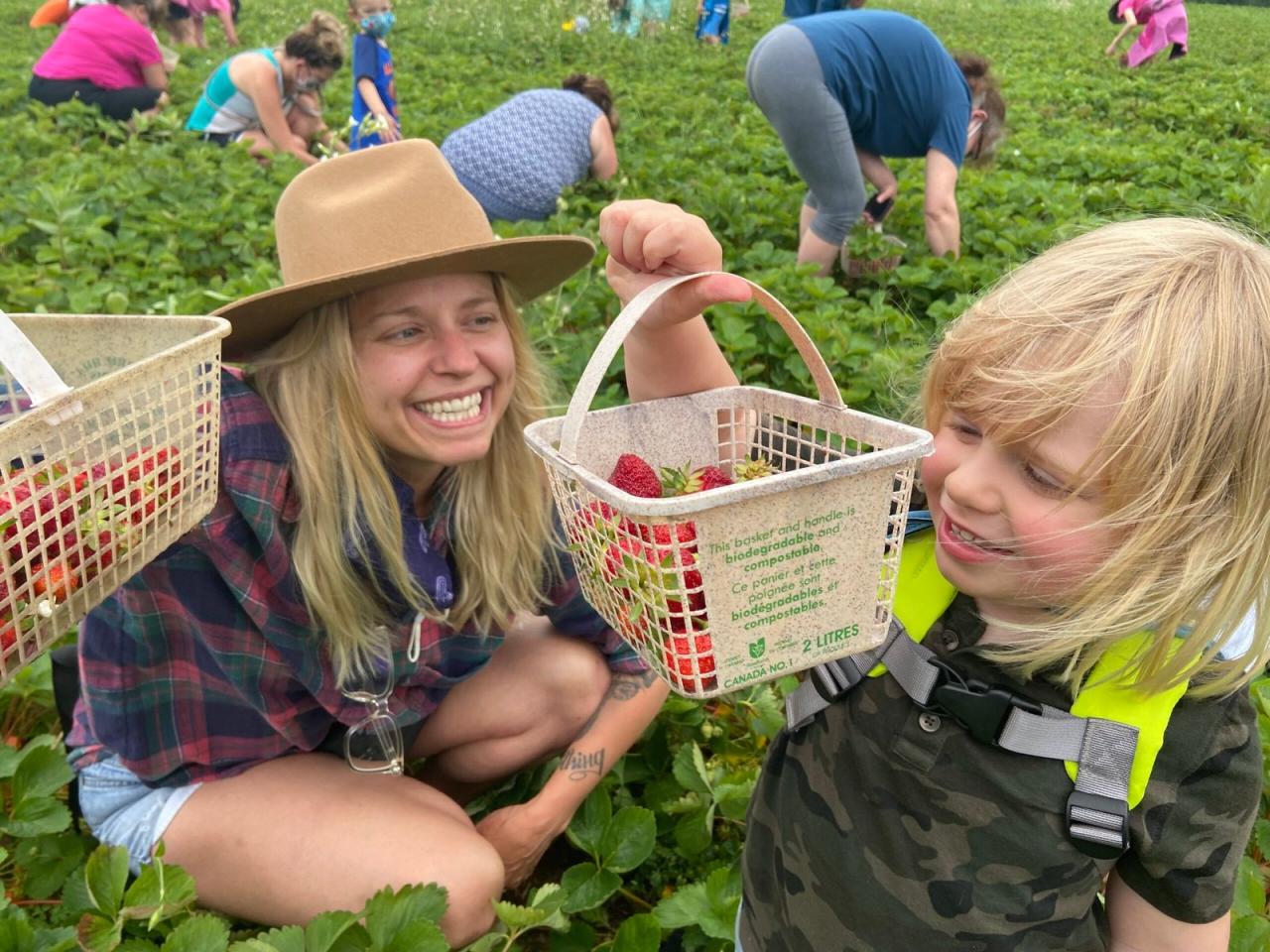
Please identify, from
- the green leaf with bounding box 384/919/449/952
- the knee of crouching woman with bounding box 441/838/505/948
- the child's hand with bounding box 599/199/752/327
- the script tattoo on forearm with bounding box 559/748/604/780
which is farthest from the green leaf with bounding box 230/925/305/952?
the child's hand with bounding box 599/199/752/327

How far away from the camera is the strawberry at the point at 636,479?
1188 mm

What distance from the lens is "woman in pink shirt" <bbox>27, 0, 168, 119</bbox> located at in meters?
8.38

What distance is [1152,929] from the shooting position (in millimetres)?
1263

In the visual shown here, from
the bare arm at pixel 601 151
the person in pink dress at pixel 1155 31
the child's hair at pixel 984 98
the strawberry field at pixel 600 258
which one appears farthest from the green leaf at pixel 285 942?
the person in pink dress at pixel 1155 31

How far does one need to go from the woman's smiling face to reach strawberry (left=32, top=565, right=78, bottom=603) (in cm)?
74

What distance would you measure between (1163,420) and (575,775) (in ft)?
4.63

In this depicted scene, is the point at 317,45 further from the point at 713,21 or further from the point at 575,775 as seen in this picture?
the point at 713,21

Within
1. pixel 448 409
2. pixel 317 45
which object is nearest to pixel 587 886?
pixel 448 409

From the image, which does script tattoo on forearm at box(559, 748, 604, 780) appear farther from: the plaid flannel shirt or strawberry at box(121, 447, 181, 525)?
strawberry at box(121, 447, 181, 525)

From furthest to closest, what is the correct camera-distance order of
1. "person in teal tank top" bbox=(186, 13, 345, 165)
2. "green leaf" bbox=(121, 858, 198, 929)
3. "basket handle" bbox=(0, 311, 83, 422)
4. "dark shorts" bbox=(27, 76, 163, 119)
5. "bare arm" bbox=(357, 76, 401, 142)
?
1. "dark shorts" bbox=(27, 76, 163, 119)
2. "person in teal tank top" bbox=(186, 13, 345, 165)
3. "bare arm" bbox=(357, 76, 401, 142)
4. "green leaf" bbox=(121, 858, 198, 929)
5. "basket handle" bbox=(0, 311, 83, 422)

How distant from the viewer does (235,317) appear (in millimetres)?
1694

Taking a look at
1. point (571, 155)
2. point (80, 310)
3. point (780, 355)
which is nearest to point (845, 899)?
point (780, 355)

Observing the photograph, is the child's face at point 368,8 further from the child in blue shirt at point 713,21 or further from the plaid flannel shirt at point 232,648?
the child in blue shirt at point 713,21

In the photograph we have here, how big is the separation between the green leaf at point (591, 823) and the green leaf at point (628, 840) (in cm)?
3
